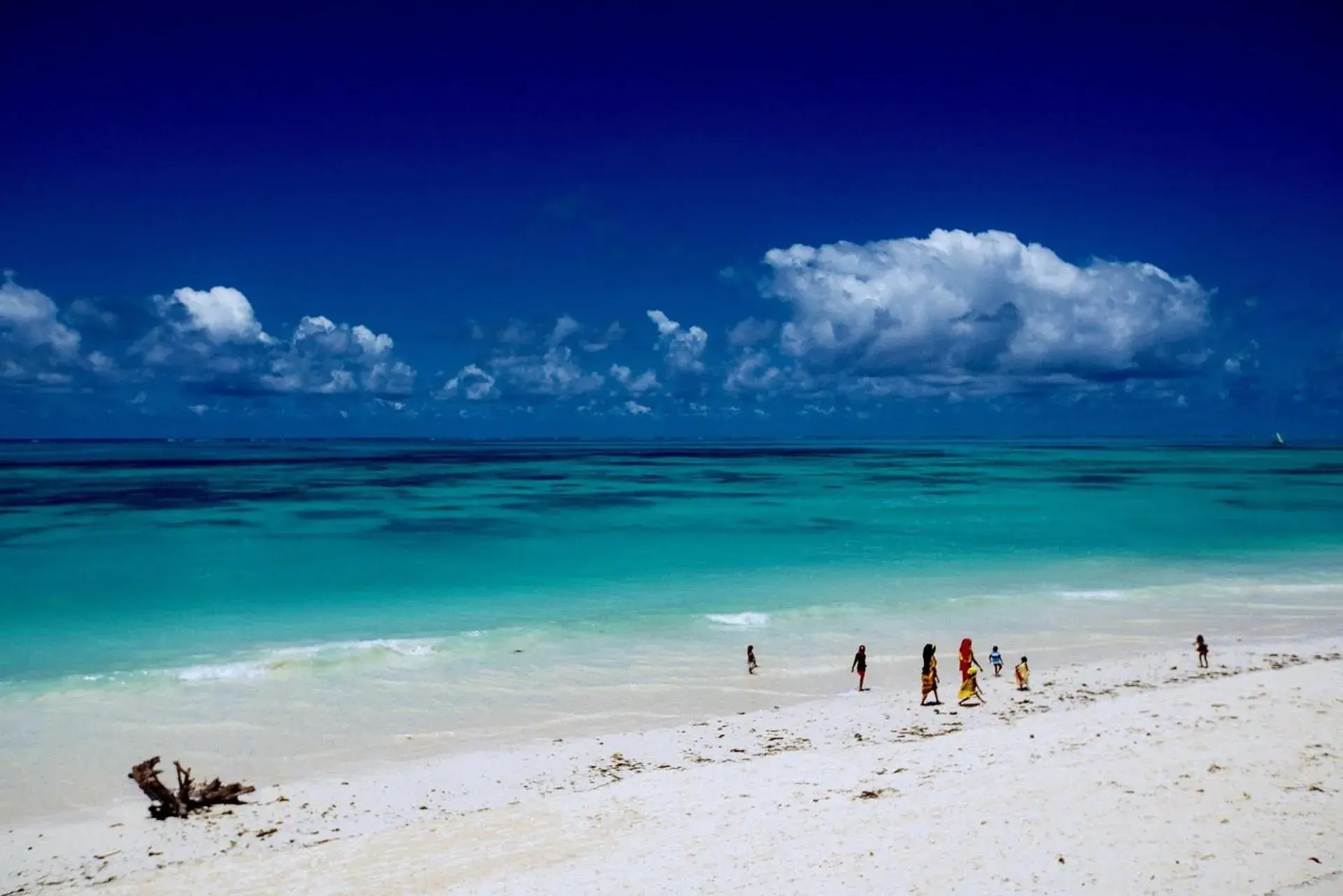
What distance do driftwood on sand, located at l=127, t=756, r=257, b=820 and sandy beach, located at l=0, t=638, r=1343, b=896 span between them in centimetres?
17

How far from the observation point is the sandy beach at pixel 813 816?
7.66 meters

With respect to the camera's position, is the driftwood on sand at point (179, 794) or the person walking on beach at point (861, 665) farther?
the person walking on beach at point (861, 665)

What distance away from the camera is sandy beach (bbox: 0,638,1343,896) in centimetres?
766

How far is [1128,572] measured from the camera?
26781 millimetres

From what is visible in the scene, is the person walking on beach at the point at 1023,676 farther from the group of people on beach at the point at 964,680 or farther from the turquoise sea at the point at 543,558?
the turquoise sea at the point at 543,558

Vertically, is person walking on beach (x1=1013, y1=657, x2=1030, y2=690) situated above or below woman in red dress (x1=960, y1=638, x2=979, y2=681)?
below

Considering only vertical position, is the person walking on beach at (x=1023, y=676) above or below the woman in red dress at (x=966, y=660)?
below

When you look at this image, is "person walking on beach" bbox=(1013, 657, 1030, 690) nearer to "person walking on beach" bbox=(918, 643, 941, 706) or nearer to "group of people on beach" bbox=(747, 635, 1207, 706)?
"group of people on beach" bbox=(747, 635, 1207, 706)

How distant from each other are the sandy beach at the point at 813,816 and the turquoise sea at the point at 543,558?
6702 mm

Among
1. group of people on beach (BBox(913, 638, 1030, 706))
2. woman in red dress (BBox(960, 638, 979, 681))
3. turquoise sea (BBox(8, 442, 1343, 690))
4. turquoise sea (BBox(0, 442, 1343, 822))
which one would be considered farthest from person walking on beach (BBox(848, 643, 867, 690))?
turquoise sea (BBox(8, 442, 1343, 690))

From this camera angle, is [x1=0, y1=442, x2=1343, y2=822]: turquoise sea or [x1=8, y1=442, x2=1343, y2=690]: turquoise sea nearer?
[x1=0, y1=442, x2=1343, y2=822]: turquoise sea

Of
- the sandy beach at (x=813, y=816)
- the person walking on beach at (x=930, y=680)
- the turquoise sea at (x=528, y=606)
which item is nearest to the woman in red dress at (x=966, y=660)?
the person walking on beach at (x=930, y=680)

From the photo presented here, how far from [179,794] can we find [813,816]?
7592 mm

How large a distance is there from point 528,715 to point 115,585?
18.2 metres
